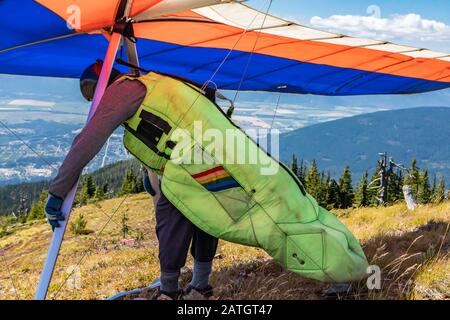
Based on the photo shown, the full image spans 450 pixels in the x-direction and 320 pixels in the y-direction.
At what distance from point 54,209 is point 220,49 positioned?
133 inches

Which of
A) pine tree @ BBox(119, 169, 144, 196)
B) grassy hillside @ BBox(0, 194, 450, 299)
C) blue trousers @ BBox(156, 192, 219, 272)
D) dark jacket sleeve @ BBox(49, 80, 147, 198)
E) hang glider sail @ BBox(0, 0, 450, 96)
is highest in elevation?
Result: hang glider sail @ BBox(0, 0, 450, 96)

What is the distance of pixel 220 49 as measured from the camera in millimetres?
5695

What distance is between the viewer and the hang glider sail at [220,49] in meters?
3.67

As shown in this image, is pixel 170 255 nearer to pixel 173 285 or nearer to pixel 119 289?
pixel 173 285

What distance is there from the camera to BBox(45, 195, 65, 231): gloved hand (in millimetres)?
2926

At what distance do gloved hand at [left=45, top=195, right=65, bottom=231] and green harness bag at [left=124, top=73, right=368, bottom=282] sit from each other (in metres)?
0.66

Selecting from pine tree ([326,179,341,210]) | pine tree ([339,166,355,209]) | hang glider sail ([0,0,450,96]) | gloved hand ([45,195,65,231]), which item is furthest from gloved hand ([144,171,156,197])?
pine tree ([339,166,355,209])

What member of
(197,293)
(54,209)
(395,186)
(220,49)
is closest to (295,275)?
(197,293)

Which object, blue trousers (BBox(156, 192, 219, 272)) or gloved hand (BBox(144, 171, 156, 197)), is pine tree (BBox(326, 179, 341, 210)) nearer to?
gloved hand (BBox(144, 171, 156, 197))

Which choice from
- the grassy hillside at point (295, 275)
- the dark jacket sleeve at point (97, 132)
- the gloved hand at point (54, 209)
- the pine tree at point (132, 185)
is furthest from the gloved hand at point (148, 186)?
the pine tree at point (132, 185)

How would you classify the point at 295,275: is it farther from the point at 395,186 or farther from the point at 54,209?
the point at 395,186

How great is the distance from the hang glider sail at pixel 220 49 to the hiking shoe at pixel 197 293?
5.56 ft

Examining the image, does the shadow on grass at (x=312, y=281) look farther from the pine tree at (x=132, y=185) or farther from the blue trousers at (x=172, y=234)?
the pine tree at (x=132, y=185)
